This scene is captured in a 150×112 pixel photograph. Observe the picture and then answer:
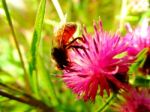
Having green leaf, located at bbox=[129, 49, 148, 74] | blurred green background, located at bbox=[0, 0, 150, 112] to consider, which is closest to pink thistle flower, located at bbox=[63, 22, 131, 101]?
green leaf, located at bbox=[129, 49, 148, 74]

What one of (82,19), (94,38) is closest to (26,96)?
(94,38)

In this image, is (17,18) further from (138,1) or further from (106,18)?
(138,1)

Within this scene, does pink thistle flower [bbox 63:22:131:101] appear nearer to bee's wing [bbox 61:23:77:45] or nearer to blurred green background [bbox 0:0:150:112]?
bee's wing [bbox 61:23:77:45]

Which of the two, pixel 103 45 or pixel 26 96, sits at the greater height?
pixel 103 45

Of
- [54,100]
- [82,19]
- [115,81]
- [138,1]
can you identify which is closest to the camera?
[115,81]

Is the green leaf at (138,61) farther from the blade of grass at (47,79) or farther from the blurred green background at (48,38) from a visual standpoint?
the blade of grass at (47,79)

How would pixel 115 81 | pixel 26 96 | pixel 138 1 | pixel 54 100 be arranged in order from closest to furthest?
pixel 115 81, pixel 26 96, pixel 54 100, pixel 138 1
